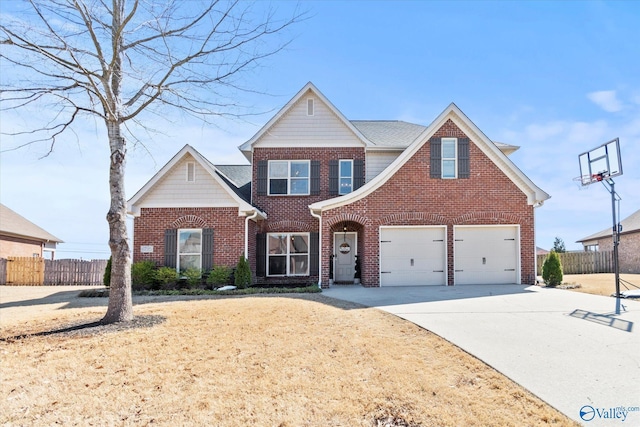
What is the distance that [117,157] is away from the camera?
350 inches

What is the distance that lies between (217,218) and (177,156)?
276 cm

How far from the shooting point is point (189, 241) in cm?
1541

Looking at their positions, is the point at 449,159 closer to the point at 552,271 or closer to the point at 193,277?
the point at 552,271

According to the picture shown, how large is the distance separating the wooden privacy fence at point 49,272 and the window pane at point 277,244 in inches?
440

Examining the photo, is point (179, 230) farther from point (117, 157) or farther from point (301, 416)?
point (301, 416)

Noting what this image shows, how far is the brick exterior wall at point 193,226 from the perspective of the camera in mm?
15188

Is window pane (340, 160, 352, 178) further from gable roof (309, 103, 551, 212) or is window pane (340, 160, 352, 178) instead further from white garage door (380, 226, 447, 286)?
white garage door (380, 226, 447, 286)

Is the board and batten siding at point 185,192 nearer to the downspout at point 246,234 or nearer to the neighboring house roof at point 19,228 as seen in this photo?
the downspout at point 246,234

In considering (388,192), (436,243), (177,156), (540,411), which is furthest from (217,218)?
(540,411)

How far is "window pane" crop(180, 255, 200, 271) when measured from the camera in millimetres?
15320

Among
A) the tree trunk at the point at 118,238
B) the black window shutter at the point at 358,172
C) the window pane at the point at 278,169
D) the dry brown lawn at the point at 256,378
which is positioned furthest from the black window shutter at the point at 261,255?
the dry brown lawn at the point at 256,378

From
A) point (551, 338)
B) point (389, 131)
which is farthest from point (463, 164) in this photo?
point (551, 338)

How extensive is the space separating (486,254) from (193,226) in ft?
36.1

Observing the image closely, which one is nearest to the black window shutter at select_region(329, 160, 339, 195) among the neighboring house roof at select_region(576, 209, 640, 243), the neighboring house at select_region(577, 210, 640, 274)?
the neighboring house roof at select_region(576, 209, 640, 243)
